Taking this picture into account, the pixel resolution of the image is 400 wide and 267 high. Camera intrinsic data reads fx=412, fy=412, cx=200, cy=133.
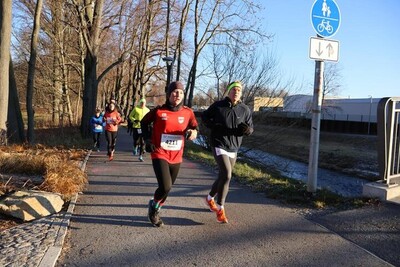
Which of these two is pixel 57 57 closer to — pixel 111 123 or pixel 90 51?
pixel 90 51

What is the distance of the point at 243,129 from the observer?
19.0 ft

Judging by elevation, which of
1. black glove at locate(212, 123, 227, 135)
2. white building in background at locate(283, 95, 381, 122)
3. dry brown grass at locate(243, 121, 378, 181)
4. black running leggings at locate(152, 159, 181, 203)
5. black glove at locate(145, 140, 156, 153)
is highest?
white building in background at locate(283, 95, 381, 122)

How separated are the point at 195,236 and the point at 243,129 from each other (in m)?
1.62

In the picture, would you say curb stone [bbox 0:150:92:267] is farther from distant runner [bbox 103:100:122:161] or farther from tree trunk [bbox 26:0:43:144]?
tree trunk [bbox 26:0:43:144]

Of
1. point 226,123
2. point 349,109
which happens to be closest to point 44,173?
point 226,123

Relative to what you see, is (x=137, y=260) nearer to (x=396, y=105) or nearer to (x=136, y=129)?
(x=396, y=105)

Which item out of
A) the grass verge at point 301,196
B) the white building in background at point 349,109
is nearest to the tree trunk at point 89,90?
the grass verge at point 301,196

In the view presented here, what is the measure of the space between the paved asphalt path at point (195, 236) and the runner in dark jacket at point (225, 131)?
526mm

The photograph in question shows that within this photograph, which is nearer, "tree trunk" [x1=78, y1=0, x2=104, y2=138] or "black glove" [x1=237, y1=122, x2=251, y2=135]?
"black glove" [x1=237, y1=122, x2=251, y2=135]

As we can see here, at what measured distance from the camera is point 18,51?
100 ft

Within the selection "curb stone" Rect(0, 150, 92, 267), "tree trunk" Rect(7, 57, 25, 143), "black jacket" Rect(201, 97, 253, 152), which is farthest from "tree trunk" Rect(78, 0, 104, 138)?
"black jacket" Rect(201, 97, 253, 152)

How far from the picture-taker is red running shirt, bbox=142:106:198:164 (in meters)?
5.44

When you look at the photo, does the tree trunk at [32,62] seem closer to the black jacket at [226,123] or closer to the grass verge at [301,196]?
the grass verge at [301,196]

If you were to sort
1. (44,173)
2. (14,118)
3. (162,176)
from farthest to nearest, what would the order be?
(14,118), (44,173), (162,176)
